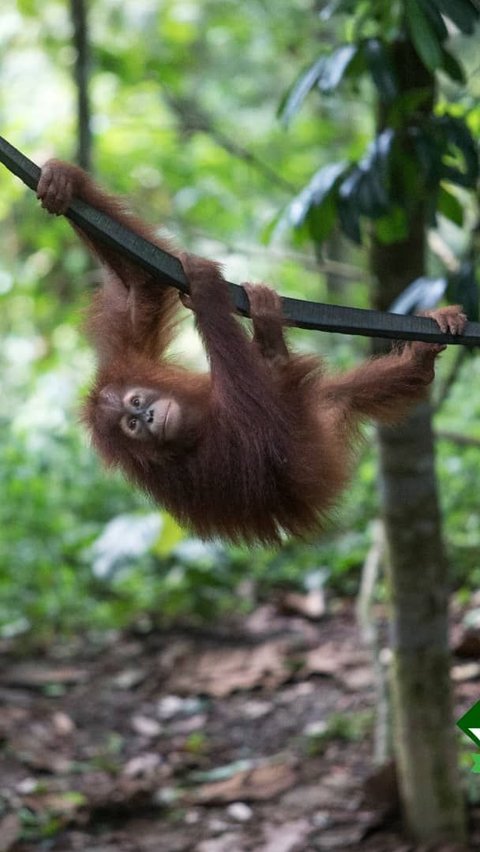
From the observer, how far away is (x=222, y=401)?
2807mm

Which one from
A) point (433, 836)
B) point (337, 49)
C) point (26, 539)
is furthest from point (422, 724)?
point (26, 539)

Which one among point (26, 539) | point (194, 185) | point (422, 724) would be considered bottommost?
point (422, 724)

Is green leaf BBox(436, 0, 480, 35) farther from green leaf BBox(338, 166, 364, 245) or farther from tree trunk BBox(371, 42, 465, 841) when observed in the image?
tree trunk BBox(371, 42, 465, 841)

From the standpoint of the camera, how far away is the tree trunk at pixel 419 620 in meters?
4.13

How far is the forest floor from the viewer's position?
14.9 feet

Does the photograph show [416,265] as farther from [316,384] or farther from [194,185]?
[194,185]

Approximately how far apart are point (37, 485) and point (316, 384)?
408 centimetres

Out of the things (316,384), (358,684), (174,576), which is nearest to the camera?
(316,384)

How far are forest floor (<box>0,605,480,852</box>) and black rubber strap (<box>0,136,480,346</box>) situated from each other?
267cm

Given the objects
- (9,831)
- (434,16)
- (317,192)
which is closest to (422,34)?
(434,16)

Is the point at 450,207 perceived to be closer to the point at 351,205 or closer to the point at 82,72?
the point at 351,205

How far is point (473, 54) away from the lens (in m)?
8.12

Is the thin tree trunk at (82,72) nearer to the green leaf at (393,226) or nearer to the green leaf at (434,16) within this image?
the green leaf at (393,226)
